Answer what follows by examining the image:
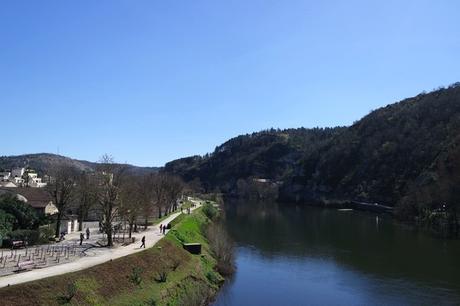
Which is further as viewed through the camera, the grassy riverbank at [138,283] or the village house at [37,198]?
the village house at [37,198]

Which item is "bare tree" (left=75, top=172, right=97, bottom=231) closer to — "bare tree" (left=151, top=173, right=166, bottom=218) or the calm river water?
"bare tree" (left=151, top=173, right=166, bottom=218)

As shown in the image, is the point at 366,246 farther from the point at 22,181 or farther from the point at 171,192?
the point at 22,181

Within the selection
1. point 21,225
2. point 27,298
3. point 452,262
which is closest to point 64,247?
point 21,225

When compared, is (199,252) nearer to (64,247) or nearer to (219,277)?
(219,277)

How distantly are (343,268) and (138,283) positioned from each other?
31089 millimetres

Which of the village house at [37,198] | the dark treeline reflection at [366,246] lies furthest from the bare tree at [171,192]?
the village house at [37,198]

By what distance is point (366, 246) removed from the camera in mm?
81188

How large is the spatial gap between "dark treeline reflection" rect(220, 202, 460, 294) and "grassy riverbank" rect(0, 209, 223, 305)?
2009cm

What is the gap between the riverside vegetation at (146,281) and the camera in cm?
3198

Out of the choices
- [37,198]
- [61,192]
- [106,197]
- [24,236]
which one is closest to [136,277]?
[24,236]

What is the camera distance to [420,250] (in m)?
75.7

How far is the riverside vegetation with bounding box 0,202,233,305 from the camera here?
32.0 m

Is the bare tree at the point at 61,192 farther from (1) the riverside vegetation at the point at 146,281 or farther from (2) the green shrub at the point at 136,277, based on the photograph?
(2) the green shrub at the point at 136,277

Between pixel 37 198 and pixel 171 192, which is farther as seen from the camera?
pixel 171 192
